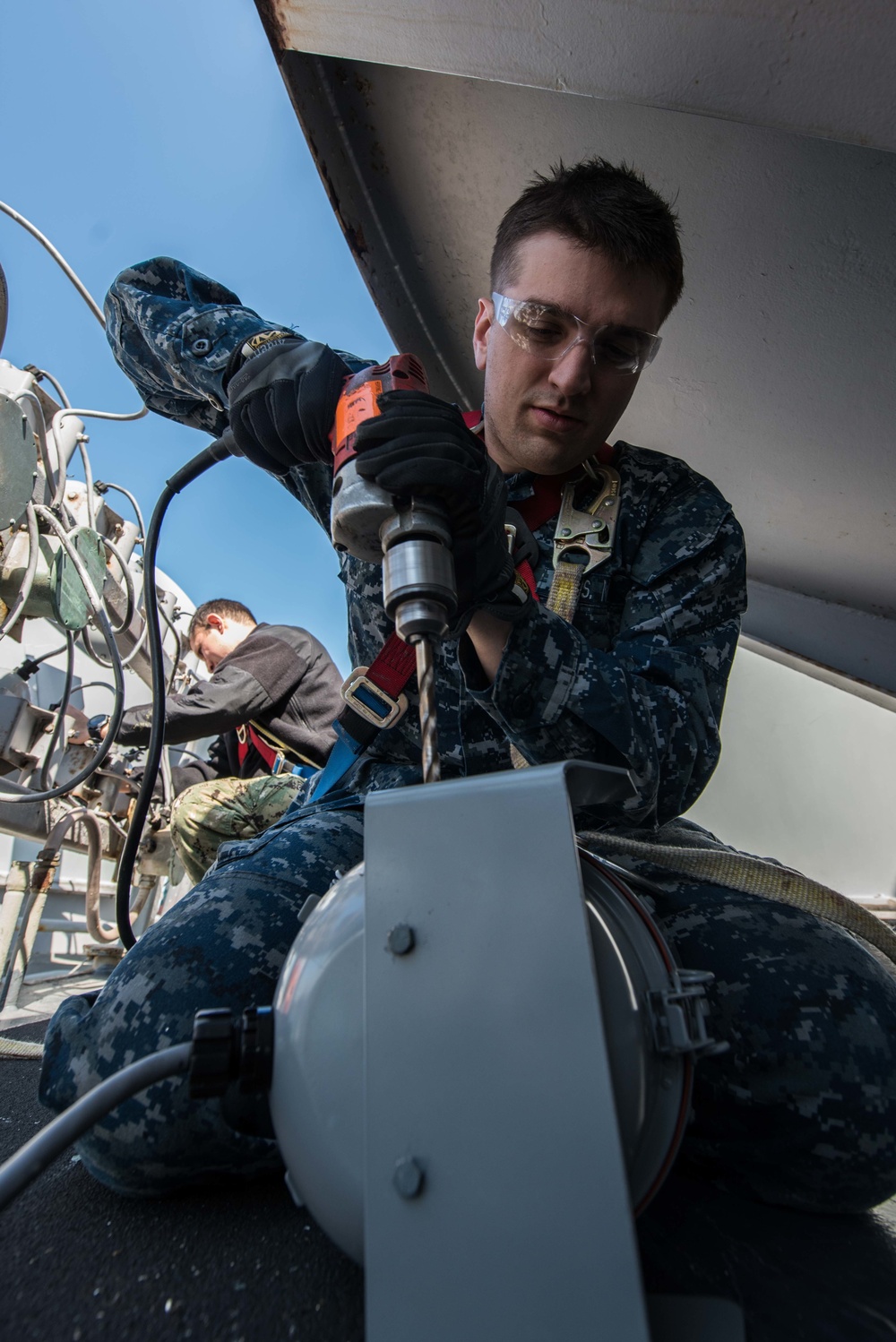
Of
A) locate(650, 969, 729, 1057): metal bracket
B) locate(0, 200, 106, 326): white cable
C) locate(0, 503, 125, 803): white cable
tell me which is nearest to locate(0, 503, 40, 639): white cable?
locate(0, 503, 125, 803): white cable

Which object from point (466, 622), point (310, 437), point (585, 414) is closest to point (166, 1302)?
point (466, 622)

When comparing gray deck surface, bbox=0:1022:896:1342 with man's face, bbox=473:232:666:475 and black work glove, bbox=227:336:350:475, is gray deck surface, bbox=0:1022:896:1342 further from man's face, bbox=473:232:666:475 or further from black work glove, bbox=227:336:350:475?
man's face, bbox=473:232:666:475

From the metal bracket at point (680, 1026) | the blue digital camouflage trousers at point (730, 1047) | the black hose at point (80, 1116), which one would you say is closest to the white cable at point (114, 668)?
the blue digital camouflage trousers at point (730, 1047)

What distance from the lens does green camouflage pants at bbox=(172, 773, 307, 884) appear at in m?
2.29

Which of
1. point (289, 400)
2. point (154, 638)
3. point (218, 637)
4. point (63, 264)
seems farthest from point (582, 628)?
point (218, 637)

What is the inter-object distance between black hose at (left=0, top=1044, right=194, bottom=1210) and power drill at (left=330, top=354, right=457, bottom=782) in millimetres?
229

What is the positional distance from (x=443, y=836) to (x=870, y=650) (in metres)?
1.76

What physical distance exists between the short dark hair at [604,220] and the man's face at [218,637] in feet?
7.33

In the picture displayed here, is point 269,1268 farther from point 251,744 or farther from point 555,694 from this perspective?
point 251,744

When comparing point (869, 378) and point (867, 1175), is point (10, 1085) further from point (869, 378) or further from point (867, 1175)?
point (869, 378)

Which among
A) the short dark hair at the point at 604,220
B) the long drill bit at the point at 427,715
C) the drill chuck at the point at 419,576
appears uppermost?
the short dark hair at the point at 604,220

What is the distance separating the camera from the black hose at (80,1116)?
379 mm

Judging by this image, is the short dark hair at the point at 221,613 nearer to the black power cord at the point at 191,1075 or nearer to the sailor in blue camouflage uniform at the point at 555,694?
the sailor in blue camouflage uniform at the point at 555,694

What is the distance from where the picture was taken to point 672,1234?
561 mm
